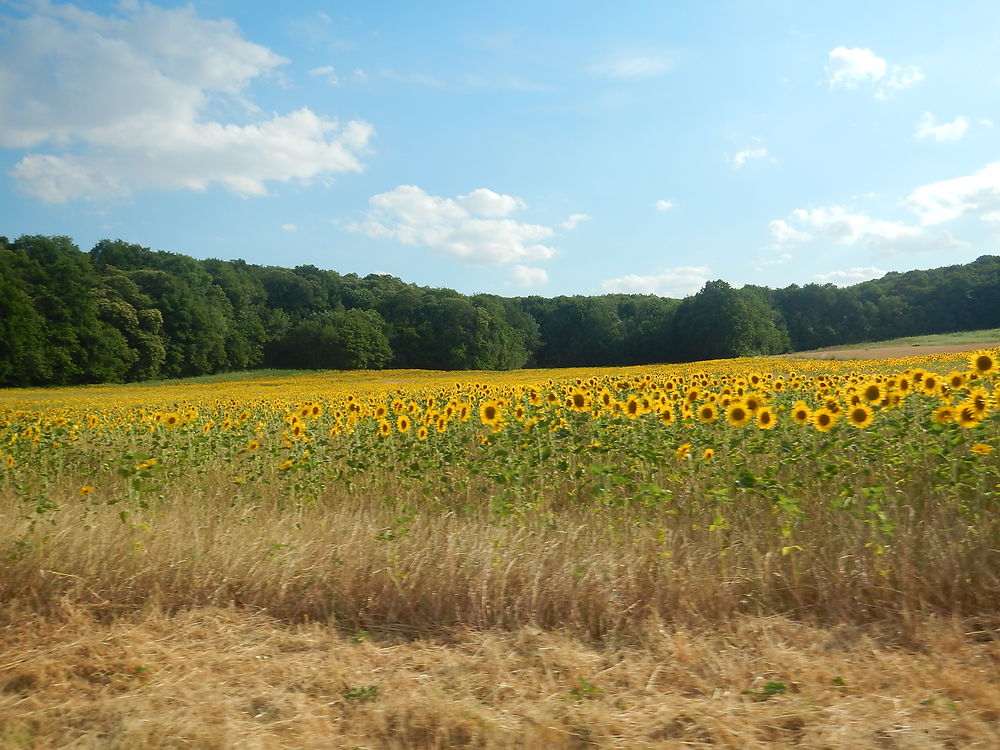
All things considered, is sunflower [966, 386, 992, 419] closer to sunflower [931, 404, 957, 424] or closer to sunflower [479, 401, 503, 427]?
sunflower [931, 404, 957, 424]

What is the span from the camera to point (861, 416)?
524 cm

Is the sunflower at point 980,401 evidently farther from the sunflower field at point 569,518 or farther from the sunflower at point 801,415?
the sunflower at point 801,415

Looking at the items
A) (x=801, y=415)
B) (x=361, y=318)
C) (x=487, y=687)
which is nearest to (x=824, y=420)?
(x=801, y=415)

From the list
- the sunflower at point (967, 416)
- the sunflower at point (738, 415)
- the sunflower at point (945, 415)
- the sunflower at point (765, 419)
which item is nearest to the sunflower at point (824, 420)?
the sunflower at point (765, 419)

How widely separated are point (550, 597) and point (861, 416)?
3.10 metres

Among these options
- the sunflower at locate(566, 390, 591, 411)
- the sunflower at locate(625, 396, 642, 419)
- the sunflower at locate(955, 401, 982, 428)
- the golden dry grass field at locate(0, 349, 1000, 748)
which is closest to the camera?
the golden dry grass field at locate(0, 349, 1000, 748)

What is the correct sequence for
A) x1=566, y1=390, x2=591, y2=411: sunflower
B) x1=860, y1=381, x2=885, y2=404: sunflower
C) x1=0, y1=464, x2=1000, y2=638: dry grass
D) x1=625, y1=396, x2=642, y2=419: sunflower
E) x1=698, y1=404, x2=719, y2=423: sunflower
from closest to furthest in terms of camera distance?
x1=0, y1=464, x2=1000, y2=638: dry grass < x1=860, y1=381, x2=885, y2=404: sunflower < x1=698, y1=404, x2=719, y2=423: sunflower < x1=625, y1=396, x2=642, y2=419: sunflower < x1=566, y1=390, x2=591, y2=411: sunflower

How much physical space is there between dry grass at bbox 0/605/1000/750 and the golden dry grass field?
0.04 ft

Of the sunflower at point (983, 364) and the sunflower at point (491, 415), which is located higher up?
the sunflower at point (983, 364)

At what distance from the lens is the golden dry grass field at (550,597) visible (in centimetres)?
251

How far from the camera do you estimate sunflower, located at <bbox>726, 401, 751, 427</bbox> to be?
17.5 feet

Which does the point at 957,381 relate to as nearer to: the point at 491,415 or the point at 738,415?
the point at 738,415

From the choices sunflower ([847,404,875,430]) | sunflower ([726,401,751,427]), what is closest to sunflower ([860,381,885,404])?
sunflower ([847,404,875,430])

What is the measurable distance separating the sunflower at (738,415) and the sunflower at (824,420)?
1.56ft
